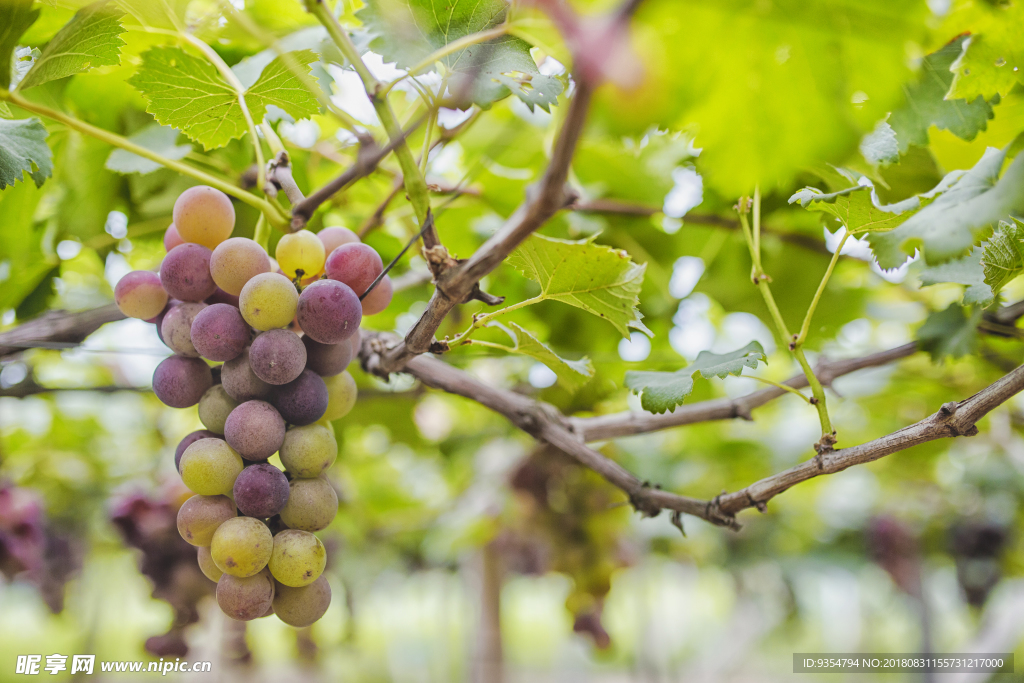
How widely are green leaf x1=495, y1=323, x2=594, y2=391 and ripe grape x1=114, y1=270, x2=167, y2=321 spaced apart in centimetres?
28

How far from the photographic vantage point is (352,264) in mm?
450

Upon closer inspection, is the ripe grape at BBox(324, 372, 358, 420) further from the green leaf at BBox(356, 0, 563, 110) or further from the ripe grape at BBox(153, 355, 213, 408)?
the green leaf at BBox(356, 0, 563, 110)

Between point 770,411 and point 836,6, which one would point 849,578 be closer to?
point 770,411

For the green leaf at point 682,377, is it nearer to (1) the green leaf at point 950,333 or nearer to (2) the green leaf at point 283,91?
(1) the green leaf at point 950,333

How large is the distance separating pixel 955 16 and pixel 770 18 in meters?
0.37

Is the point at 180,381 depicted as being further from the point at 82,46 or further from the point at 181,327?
the point at 82,46

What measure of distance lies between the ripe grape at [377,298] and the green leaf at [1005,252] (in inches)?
18.5

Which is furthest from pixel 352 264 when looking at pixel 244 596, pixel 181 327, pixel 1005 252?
pixel 1005 252

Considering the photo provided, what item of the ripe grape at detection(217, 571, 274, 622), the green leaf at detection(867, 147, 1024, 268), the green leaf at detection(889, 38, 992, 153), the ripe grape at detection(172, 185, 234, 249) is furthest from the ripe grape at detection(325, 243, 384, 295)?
the green leaf at detection(889, 38, 992, 153)

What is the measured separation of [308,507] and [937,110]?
0.64 m

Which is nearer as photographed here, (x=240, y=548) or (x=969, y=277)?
(x=240, y=548)

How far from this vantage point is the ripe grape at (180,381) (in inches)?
18.3

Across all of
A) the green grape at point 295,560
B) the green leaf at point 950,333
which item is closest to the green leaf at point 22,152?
the green grape at point 295,560

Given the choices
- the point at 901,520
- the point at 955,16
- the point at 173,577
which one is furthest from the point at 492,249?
the point at 901,520
